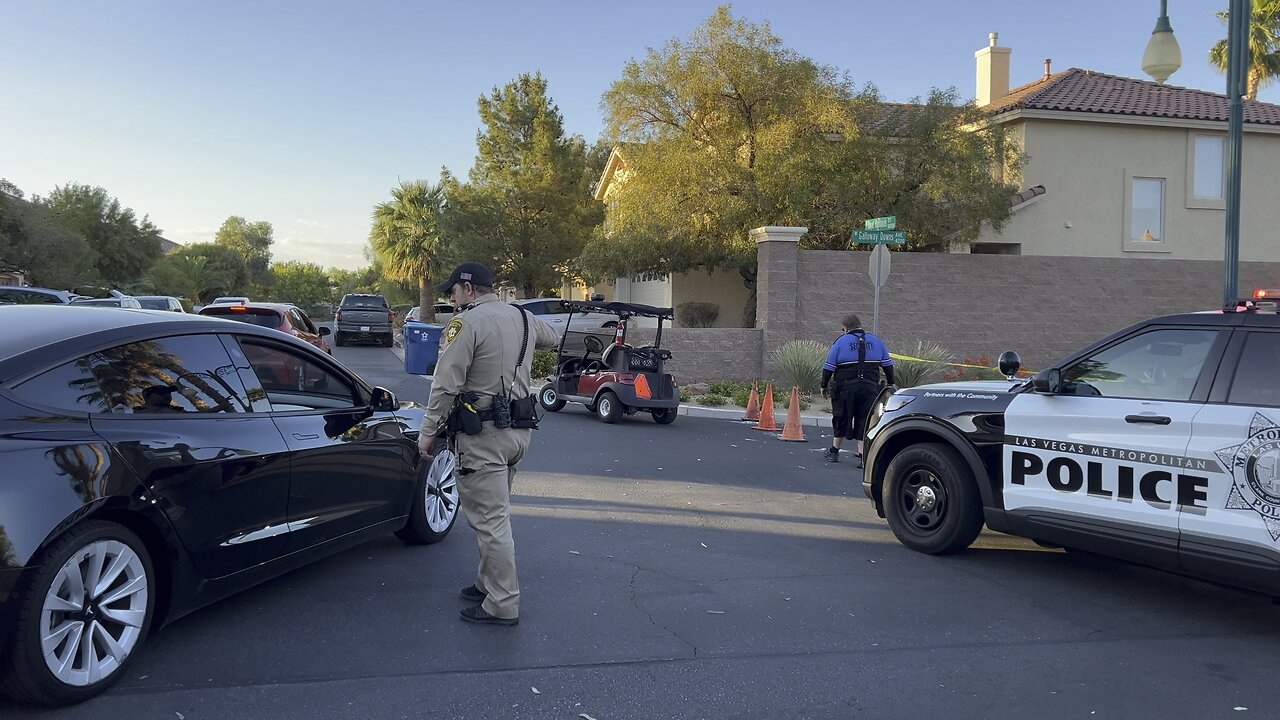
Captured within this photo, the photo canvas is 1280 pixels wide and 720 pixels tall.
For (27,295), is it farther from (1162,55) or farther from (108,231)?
(108,231)

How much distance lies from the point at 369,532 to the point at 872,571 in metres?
3.12

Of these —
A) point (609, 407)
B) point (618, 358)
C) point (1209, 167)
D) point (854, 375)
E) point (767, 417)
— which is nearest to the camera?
point (854, 375)

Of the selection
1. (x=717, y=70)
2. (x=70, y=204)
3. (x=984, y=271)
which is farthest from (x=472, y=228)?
(x=70, y=204)

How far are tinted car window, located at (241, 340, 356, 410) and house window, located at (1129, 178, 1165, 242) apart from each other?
80.0ft

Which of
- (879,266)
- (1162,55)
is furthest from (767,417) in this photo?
(1162,55)

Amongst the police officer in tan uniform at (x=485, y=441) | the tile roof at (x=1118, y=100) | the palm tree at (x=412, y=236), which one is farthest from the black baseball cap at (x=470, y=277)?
the palm tree at (x=412, y=236)

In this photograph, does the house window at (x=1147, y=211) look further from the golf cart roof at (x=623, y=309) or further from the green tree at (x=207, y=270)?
the green tree at (x=207, y=270)

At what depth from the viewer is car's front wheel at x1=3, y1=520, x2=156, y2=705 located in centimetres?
348

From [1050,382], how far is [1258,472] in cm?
125

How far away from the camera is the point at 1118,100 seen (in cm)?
2550

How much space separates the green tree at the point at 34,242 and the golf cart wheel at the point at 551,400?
74.8 ft

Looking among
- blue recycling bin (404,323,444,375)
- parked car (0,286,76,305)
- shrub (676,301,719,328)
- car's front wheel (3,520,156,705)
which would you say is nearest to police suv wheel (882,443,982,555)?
car's front wheel (3,520,156,705)

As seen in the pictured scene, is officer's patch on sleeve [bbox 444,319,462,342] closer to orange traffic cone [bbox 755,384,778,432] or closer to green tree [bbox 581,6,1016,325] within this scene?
orange traffic cone [bbox 755,384,778,432]

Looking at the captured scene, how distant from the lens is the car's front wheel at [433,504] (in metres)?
6.11
